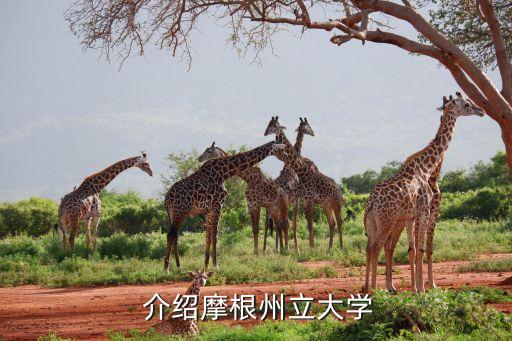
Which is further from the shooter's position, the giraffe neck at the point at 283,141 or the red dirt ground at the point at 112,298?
the giraffe neck at the point at 283,141

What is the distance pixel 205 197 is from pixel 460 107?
5.51 metres

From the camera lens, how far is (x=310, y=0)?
14805mm

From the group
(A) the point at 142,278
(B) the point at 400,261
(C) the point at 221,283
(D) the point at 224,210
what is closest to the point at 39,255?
(A) the point at 142,278

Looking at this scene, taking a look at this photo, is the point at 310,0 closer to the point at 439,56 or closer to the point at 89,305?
the point at 439,56

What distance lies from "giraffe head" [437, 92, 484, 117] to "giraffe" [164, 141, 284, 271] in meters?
5.27

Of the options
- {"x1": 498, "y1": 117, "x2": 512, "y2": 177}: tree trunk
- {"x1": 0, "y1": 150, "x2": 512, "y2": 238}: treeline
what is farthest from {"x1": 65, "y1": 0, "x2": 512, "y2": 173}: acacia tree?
{"x1": 0, "y1": 150, "x2": 512, "y2": 238}: treeline

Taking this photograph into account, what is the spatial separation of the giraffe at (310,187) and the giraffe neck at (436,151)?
676 cm

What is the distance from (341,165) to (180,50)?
6445 inches

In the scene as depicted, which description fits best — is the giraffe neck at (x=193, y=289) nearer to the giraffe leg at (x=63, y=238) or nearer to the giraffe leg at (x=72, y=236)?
the giraffe leg at (x=72, y=236)

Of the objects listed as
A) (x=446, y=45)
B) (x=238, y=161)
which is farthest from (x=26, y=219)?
(x=446, y=45)

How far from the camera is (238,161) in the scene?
680 inches

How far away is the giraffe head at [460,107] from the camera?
42.9 feet

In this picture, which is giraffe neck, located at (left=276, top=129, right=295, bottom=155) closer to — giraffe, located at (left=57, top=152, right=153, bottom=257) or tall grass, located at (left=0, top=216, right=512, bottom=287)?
tall grass, located at (left=0, top=216, right=512, bottom=287)

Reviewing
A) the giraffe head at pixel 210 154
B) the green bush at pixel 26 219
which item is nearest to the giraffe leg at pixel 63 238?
the giraffe head at pixel 210 154
